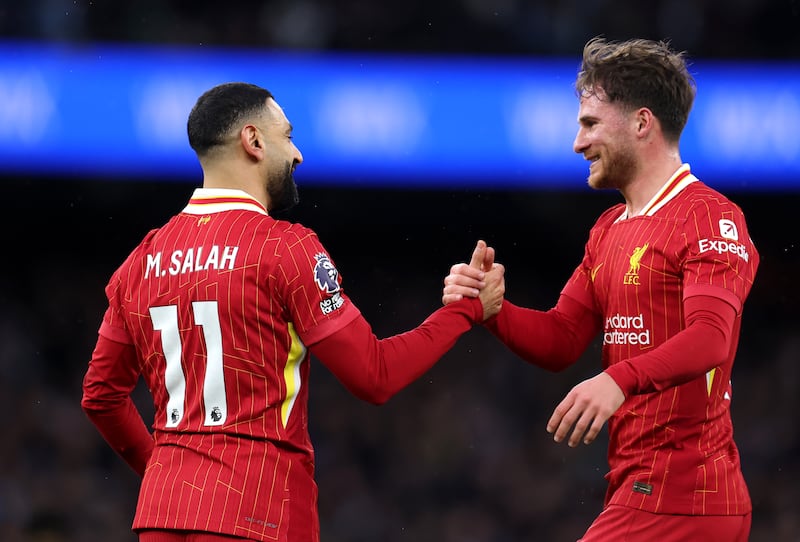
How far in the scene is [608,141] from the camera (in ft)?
13.4

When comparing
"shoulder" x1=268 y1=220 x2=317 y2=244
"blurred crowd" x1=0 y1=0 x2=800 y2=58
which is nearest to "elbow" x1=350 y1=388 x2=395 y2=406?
"shoulder" x1=268 y1=220 x2=317 y2=244

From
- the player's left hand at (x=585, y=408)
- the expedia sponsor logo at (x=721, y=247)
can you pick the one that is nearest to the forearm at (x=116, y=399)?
the player's left hand at (x=585, y=408)

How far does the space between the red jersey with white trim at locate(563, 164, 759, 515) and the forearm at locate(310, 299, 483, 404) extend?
62cm

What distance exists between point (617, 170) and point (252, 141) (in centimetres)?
126

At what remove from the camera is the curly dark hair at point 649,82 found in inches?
160

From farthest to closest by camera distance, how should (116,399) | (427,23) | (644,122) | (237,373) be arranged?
(427,23), (644,122), (116,399), (237,373)

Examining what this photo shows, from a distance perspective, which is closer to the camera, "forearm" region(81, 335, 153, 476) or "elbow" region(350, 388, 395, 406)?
"elbow" region(350, 388, 395, 406)

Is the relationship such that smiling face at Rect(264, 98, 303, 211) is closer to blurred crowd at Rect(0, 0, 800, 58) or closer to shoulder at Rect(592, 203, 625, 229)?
shoulder at Rect(592, 203, 625, 229)

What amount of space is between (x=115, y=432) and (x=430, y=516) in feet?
21.1


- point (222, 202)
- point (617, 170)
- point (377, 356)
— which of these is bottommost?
point (377, 356)

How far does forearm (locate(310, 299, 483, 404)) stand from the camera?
346 cm

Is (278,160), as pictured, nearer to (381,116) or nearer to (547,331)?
(547,331)

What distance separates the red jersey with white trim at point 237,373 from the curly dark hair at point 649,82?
127cm

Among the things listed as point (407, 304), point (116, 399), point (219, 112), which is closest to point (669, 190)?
point (219, 112)
